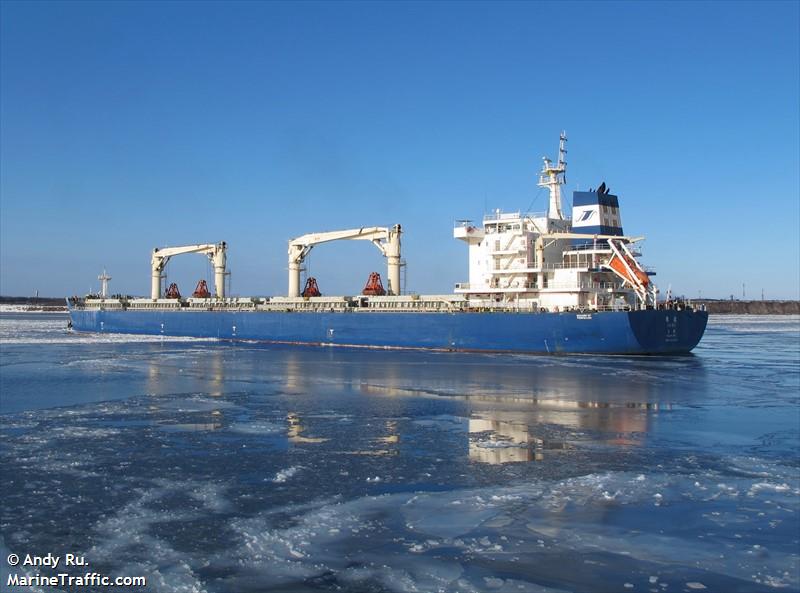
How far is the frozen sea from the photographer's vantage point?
587cm

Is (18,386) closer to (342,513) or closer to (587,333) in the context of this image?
(342,513)

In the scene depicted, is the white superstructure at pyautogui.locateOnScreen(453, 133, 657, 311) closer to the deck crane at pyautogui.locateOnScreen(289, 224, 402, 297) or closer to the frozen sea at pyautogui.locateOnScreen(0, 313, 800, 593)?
the deck crane at pyautogui.locateOnScreen(289, 224, 402, 297)

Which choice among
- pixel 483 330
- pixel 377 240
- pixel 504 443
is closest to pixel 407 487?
pixel 504 443

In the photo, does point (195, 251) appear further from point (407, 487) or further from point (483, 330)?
point (407, 487)

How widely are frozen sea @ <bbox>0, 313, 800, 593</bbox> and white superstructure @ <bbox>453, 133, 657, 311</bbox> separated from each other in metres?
10.7

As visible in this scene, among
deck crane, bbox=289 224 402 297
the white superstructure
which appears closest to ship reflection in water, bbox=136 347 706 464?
the white superstructure

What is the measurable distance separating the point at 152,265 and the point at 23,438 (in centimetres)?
4207

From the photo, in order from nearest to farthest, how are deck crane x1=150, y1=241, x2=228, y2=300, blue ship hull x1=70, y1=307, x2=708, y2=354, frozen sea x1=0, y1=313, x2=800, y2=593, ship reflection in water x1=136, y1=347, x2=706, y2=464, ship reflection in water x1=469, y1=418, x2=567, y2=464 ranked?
frozen sea x1=0, y1=313, x2=800, y2=593, ship reflection in water x1=469, y1=418, x2=567, y2=464, ship reflection in water x1=136, y1=347, x2=706, y2=464, blue ship hull x1=70, y1=307, x2=708, y2=354, deck crane x1=150, y1=241, x2=228, y2=300

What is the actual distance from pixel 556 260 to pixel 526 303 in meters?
2.41

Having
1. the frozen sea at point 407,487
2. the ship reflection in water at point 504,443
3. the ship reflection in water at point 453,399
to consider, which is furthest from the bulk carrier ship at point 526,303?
the ship reflection in water at point 504,443

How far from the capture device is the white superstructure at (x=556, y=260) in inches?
1104

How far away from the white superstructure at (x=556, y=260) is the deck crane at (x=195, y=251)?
1961cm

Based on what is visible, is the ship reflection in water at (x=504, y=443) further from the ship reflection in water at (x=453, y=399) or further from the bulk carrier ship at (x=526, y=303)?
the bulk carrier ship at (x=526, y=303)

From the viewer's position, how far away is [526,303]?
29.8 m
